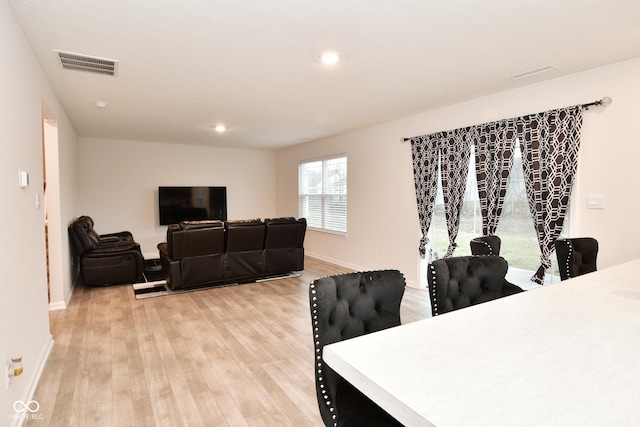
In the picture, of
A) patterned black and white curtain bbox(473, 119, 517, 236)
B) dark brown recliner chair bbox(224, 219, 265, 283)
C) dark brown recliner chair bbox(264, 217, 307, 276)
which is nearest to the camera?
patterned black and white curtain bbox(473, 119, 517, 236)

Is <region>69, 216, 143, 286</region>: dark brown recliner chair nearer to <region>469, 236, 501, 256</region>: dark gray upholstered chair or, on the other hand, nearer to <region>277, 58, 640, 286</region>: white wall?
<region>277, 58, 640, 286</region>: white wall

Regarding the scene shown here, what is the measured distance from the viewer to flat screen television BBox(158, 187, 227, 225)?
7.80 m

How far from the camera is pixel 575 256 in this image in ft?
8.26

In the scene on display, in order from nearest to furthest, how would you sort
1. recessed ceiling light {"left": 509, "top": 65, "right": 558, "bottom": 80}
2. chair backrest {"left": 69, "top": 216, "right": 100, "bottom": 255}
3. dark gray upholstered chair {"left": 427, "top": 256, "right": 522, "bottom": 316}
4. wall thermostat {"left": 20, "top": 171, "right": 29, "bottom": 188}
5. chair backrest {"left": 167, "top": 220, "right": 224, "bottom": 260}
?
dark gray upholstered chair {"left": 427, "top": 256, "right": 522, "bottom": 316} < wall thermostat {"left": 20, "top": 171, "right": 29, "bottom": 188} < recessed ceiling light {"left": 509, "top": 65, "right": 558, "bottom": 80} < chair backrest {"left": 167, "top": 220, "right": 224, "bottom": 260} < chair backrest {"left": 69, "top": 216, "right": 100, "bottom": 255}

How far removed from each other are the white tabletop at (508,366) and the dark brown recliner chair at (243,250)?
13.8 feet

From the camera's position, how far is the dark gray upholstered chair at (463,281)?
1.73m

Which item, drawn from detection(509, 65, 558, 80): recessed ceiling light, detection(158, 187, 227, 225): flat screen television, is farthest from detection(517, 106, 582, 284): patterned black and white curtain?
detection(158, 187, 227, 225): flat screen television

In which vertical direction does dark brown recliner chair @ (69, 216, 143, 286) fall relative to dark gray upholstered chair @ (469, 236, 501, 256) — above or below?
below

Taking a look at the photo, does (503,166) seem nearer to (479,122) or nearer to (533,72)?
(479,122)

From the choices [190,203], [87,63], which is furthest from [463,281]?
[190,203]

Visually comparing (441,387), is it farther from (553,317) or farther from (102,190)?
(102,190)

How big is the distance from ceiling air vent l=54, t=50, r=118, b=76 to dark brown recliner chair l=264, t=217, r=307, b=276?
2.82 meters

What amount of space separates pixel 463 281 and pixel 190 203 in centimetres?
715

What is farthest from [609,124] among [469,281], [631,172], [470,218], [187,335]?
[187,335]
